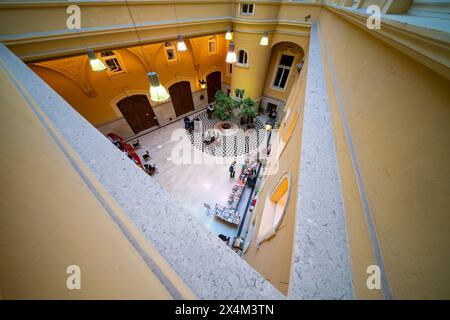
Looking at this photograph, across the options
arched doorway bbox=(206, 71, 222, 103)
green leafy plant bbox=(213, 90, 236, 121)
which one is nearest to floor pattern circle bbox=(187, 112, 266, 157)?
green leafy plant bbox=(213, 90, 236, 121)

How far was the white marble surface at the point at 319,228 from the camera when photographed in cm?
85

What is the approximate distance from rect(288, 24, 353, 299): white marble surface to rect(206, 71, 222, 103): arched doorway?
10.6 metres

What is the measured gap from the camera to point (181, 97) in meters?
10.1

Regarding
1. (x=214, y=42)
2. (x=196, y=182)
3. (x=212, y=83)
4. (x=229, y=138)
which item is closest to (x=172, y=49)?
(x=214, y=42)

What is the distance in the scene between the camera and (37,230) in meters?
0.74

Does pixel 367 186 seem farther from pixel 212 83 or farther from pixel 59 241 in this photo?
pixel 212 83

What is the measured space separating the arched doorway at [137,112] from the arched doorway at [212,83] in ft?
13.9

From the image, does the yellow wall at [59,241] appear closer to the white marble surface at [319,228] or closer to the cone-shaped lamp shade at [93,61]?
the white marble surface at [319,228]

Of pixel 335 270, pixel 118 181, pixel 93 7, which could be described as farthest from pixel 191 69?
pixel 335 270

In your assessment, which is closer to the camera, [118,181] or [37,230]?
[37,230]
